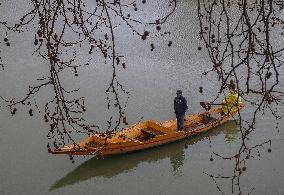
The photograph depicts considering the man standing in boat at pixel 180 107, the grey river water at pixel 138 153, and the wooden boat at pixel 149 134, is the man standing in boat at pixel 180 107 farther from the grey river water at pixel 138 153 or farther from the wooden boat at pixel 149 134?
the grey river water at pixel 138 153

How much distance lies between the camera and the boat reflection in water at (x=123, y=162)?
33.1 ft

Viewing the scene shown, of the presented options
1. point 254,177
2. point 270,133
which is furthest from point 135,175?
point 270,133

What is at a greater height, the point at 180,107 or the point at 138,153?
the point at 180,107

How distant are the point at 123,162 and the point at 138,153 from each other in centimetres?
52

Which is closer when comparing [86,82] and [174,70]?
[86,82]

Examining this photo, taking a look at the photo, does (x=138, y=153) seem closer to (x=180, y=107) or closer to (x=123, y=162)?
(x=123, y=162)

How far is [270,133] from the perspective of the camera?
474 inches

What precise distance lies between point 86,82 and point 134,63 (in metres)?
2.56

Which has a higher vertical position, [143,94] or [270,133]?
[143,94]

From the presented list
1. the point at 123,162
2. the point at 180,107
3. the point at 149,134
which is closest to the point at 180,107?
the point at 180,107

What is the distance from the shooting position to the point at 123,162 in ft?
35.7

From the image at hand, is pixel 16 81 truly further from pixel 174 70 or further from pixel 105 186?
pixel 105 186

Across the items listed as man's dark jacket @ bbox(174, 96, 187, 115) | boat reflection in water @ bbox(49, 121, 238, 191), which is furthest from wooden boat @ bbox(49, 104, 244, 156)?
man's dark jacket @ bbox(174, 96, 187, 115)

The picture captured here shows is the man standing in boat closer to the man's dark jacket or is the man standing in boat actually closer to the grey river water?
the man's dark jacket
